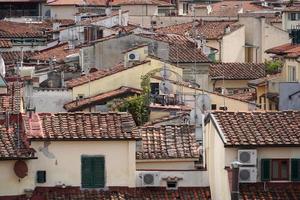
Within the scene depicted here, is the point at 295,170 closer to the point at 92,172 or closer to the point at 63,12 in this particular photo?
the point at 92,172

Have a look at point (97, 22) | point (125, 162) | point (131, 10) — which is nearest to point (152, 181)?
point (125, 162)

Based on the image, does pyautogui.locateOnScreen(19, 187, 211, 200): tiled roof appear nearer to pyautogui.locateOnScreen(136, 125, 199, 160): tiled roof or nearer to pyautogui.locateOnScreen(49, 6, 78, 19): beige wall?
pyautogui.locateOnScreen(136, 125, 199, 160): tiled roof

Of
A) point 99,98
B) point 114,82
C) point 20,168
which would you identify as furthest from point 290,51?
point 20,168

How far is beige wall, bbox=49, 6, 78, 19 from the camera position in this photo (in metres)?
84.9

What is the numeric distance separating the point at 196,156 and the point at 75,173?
2633 mm

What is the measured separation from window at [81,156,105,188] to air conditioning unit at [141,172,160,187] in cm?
75

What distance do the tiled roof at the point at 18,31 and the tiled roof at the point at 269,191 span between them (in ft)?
128

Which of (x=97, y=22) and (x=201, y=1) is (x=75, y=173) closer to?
(x=97, y=22)

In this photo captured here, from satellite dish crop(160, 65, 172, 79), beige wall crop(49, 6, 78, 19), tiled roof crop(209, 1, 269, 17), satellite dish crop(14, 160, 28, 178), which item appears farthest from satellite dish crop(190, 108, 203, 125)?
beige wall crop(49, 6, 78, 19)

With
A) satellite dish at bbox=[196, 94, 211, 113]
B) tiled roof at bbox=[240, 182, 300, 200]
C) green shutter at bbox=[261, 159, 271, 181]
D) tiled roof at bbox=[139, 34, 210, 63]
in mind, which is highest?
tiled roof at bbox=[139, 34, 210, 63]

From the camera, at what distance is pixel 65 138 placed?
89.3 feet

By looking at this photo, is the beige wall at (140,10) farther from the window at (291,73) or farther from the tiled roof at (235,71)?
the window at (291,73)

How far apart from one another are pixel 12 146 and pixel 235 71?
95.5 feet

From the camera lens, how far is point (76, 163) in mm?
27328
